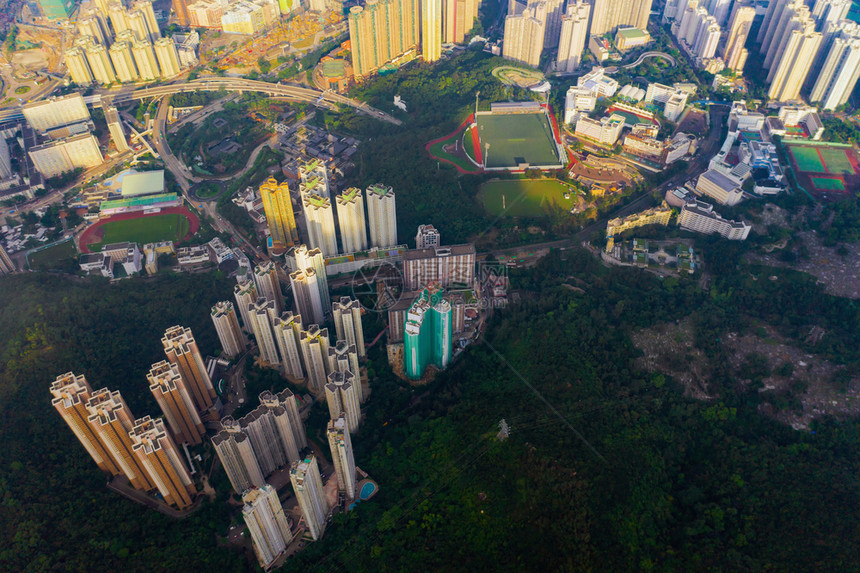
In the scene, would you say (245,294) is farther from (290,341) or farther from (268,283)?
(290,341)

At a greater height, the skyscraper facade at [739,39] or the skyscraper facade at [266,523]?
the skyscraper facade at [739,39]

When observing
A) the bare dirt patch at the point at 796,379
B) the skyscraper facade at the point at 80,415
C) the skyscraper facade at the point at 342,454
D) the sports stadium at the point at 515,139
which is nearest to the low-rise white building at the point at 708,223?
the bare dirt patch at the point at 796,379

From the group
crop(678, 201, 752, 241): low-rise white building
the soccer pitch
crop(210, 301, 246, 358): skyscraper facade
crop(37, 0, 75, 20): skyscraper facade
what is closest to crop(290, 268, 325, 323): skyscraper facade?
crop(210, 301, 246, 358): skyscraper facade

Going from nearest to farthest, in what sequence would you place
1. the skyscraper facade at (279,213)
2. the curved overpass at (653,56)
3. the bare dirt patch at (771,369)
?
the bare dirt patch at (771,369) → the skyscraper facade at (279,213) → the curved overpass at (653,56)

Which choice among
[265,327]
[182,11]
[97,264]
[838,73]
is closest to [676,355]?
[265,327]

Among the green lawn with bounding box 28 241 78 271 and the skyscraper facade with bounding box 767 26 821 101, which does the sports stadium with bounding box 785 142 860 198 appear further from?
the green lawn with bounding box 28 241 78 271

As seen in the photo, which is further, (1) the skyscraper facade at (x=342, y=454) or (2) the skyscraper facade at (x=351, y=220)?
(2) the skyscraper facade at (x=351, y=220)

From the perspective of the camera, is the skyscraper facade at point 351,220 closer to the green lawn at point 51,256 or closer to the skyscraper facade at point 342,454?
the skyscraper facade at point 342,454
